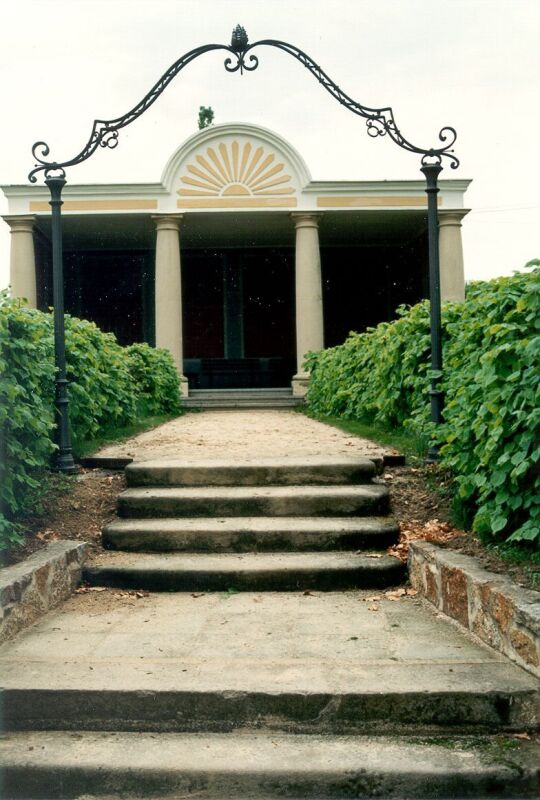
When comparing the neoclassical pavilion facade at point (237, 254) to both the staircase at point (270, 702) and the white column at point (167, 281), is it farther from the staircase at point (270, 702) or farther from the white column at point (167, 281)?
the staircase at point (270, 702)

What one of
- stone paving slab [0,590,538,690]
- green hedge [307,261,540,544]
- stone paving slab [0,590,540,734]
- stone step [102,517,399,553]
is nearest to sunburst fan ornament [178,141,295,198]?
green hedge [307,261,540,544]

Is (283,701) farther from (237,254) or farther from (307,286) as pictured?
(237,254)

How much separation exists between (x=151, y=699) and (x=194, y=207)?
1583cm

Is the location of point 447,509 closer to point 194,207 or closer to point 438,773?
point 438,773

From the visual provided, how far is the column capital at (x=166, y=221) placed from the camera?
17938 millimetres

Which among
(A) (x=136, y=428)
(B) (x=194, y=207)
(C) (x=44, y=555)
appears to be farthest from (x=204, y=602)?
(B) (x=194, y=207)

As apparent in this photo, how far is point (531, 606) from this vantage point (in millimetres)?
3354

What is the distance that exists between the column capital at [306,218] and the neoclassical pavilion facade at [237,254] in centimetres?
3

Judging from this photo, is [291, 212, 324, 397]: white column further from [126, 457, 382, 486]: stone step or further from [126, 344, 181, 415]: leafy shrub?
[126, 457, 382, 486]: stone step

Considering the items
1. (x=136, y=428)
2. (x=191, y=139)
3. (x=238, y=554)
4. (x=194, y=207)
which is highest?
(x=191, y=139)

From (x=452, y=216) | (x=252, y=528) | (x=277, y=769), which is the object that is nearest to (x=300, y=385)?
(x=452, y=216)

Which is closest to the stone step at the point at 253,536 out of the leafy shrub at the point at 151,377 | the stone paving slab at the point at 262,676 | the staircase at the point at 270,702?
the staircase at the point at 270,702

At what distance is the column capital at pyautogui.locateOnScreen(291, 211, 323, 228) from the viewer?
59.0 ft

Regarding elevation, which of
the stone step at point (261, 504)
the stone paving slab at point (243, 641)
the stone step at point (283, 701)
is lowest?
the stone step at point (283, 701)
